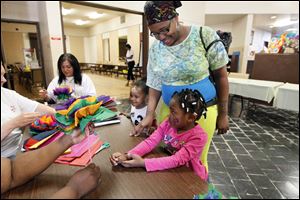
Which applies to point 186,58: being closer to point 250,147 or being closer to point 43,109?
point 43,109

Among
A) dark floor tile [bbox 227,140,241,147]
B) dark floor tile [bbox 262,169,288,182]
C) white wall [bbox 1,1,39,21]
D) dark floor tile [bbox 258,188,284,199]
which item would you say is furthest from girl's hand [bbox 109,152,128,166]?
white wall [bbox 1,1,39,21]

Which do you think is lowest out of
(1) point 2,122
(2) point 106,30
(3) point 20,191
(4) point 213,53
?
(3) point 20,191

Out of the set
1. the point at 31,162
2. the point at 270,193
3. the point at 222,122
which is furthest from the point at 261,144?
the point at 31,162

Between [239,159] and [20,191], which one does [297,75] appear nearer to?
[239,159]

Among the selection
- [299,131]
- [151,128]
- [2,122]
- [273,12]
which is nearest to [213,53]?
[151,128]

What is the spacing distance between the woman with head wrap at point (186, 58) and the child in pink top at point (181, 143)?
4.7 inches

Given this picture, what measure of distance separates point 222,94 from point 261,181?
4.55 feet

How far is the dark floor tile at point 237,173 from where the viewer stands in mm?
1957

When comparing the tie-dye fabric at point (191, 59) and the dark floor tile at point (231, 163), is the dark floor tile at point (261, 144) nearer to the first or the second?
the dark floor tile at point (231, 163)

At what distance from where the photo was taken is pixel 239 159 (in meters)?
2.31

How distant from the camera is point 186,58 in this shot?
0.96 metres

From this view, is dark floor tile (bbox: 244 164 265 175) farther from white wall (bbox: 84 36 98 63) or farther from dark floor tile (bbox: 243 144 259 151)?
white wall (bbox: 84 36 98 63)

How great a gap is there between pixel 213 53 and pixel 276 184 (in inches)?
65.5

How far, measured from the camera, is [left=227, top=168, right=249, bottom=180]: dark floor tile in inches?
77.0
